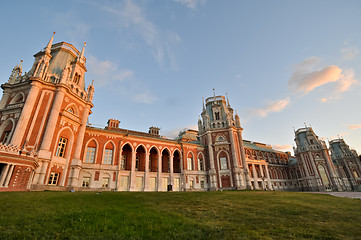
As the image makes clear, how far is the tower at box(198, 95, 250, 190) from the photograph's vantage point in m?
38.0

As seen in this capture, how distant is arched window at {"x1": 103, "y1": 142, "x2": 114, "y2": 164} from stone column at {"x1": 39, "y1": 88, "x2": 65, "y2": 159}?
9789mm

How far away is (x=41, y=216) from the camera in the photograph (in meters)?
7.71

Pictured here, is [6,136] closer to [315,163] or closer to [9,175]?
[9,175]

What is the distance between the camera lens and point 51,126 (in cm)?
2353

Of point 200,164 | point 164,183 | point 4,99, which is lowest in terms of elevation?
point 164,183

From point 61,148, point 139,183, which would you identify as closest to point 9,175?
point 61,148

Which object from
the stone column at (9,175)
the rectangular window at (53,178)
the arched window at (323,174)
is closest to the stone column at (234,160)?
the rectangular window at (53,178)

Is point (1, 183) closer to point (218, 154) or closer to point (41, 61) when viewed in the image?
point (41, 61)

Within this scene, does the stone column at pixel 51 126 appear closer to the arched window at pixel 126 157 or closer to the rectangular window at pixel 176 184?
the arched window at pixel 126 157

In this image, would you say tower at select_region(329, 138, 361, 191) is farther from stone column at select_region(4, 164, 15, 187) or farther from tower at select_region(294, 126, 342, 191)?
stone column at select_region(4, 164, 15, 187)

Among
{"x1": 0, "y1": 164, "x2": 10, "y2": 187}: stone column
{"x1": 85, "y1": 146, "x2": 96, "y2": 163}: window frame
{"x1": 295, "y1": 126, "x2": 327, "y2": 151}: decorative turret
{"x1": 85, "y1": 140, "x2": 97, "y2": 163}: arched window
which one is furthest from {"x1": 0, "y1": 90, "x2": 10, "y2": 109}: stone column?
{"x1": 295, "y1": 126, "x2": 327, "y2": 151}: decorative turret

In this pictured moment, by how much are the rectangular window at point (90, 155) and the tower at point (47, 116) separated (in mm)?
3186

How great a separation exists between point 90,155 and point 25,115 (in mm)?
11223

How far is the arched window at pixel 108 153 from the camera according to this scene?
A: 3163cm
